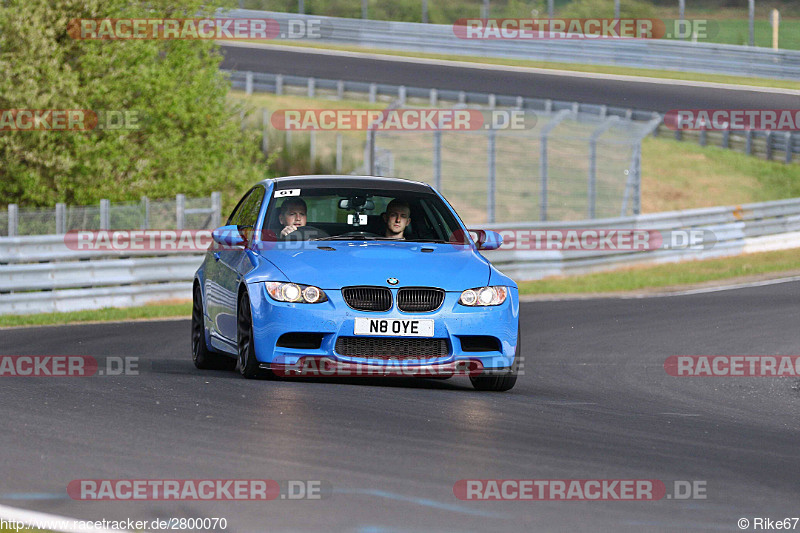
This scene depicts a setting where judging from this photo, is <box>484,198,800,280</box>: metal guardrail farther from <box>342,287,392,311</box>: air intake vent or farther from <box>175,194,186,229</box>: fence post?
<box>342,287,392,311</box>: air intake vent

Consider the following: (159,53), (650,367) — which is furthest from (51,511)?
(159,53)

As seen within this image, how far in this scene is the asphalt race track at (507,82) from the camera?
3912cm

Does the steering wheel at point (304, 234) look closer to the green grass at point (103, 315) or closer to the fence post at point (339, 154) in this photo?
the green grass at point (103, 315)

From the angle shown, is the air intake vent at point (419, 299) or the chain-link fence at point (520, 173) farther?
the chain-link fence at point (520, 173)

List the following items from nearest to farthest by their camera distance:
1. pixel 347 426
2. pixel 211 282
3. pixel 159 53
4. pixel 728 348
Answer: pixel 347 426 < pixel 211 282 < pixel 728 348 < pixel 159 53

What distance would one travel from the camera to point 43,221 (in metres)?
20.0

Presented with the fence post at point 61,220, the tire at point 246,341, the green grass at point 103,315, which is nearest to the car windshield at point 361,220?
the tire at point 246,341

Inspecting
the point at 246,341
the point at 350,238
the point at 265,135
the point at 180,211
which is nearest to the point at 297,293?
the point at 246,341

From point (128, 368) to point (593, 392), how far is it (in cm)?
366

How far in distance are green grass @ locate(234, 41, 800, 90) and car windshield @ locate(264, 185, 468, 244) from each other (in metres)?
32.2

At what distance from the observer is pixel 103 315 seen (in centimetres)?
1856

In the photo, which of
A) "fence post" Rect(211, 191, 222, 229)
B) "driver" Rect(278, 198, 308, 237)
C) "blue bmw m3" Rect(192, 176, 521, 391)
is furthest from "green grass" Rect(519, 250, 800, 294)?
"blue bmw m3" Rect(192, 176, 521, 391)

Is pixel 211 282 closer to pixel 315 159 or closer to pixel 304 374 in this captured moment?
pixel 304 374

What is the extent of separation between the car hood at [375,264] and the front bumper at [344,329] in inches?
4.8
